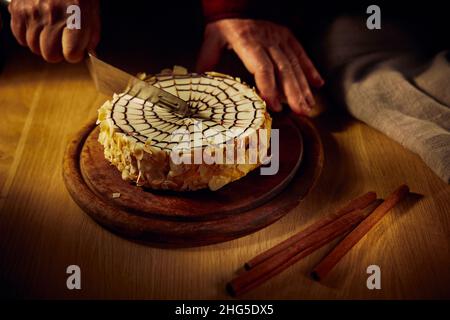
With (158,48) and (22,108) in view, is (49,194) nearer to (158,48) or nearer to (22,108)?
(22,108)

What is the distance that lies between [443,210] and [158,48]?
4.19 feet

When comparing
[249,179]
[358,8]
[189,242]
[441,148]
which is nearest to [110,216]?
[189,242]

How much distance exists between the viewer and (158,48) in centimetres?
225

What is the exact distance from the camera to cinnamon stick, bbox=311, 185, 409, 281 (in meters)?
1.33

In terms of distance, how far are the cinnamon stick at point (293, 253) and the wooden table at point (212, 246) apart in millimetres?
21

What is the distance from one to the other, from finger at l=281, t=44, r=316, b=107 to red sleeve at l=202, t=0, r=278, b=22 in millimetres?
229

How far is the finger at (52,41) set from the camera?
5.49ft

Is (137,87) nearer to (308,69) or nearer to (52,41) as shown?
(52,41)

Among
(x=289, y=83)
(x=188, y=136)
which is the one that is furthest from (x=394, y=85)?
(x=188, y=136)

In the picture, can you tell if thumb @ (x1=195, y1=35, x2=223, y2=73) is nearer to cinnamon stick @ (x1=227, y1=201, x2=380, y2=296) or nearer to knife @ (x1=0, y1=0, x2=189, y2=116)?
knife @ (x1=0, y1=0, x2=189, y2=116)

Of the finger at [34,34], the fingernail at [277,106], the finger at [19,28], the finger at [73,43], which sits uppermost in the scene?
the finger at [19,28]

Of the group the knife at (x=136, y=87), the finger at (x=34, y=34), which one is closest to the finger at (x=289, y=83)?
the knife at (x=136, y=87)

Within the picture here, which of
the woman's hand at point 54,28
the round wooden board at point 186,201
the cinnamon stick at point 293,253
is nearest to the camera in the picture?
the cinnamon stick at point 293,253

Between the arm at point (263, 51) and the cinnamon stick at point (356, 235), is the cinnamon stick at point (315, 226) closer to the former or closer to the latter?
the cinnamon stick at point (356, 235)
